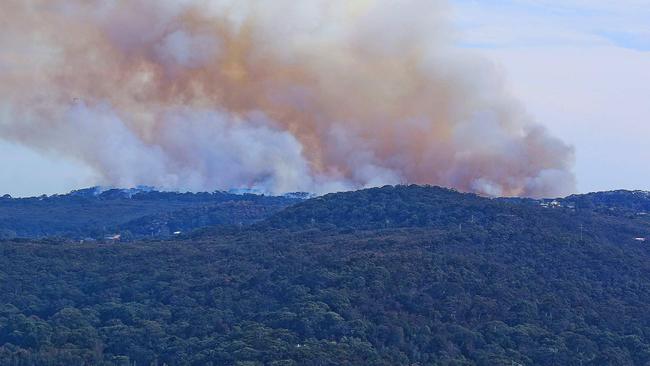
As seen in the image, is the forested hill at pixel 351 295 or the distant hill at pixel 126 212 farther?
the distant hill at pixel 126 212

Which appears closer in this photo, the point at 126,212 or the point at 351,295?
the point at 351,295

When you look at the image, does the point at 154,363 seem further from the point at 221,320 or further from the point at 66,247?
the point at 66,247

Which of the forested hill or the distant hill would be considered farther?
the distant hill

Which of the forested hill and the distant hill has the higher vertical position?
the distant hill

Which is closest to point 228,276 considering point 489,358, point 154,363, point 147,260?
point 147,260

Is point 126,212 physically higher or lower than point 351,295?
higher
